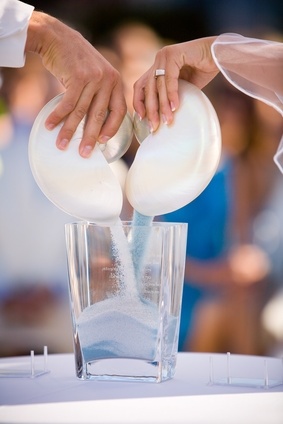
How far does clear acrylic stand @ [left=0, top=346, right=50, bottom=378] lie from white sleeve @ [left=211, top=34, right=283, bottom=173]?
477mm

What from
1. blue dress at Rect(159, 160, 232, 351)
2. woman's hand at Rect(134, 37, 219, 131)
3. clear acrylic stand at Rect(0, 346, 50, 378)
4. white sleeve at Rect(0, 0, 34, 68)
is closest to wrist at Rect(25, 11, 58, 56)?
white sleeve at Rect(0, 0, 34, 68)

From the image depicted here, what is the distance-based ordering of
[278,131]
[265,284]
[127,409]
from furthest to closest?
[278,131]
[265,284]
[127,409]

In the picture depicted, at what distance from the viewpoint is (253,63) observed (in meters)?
1.20

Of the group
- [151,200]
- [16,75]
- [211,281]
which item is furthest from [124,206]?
[16,75]

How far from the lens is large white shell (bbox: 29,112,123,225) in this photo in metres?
0.96

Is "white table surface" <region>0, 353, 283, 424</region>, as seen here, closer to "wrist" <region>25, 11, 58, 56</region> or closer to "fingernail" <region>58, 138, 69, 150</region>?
"fingernail" <region>58, 138, 69, 150</region>

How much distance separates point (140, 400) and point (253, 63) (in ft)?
1.91

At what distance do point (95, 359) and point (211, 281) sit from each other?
1822 millimetres

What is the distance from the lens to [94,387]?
37.6 inches

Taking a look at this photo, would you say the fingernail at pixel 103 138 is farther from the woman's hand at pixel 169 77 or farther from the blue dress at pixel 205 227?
the blue dress at pixel 205 227

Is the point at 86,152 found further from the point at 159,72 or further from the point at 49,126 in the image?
the point at 159,72

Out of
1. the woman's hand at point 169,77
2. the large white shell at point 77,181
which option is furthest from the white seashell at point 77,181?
the woman's hand at point 169,77

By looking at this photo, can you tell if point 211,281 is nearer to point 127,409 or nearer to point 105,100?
point 105,100

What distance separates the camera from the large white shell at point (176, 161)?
0.96 meters
